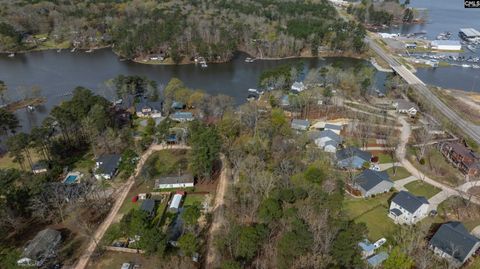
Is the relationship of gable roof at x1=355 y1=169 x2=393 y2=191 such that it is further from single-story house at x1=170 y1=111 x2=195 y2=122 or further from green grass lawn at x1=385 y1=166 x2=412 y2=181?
single-story house at x1=170 y1=111 x2=195 y2=122

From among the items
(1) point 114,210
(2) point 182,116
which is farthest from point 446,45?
(1) point 114,210

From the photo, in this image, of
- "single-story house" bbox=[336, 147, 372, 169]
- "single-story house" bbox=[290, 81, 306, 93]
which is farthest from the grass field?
"single-story house" bbox=[290, 81, 306, 93]

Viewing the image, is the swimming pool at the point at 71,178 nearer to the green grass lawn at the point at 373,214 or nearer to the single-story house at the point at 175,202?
the single-story house at the point at 175,202

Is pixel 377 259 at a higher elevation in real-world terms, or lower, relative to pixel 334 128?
lower

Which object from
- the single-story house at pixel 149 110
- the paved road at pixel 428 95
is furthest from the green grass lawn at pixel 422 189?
the single-story house at pixel 149 110

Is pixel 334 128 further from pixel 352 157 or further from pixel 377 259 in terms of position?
pixel 377 259

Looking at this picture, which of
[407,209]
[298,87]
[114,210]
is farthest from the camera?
[298,87]
